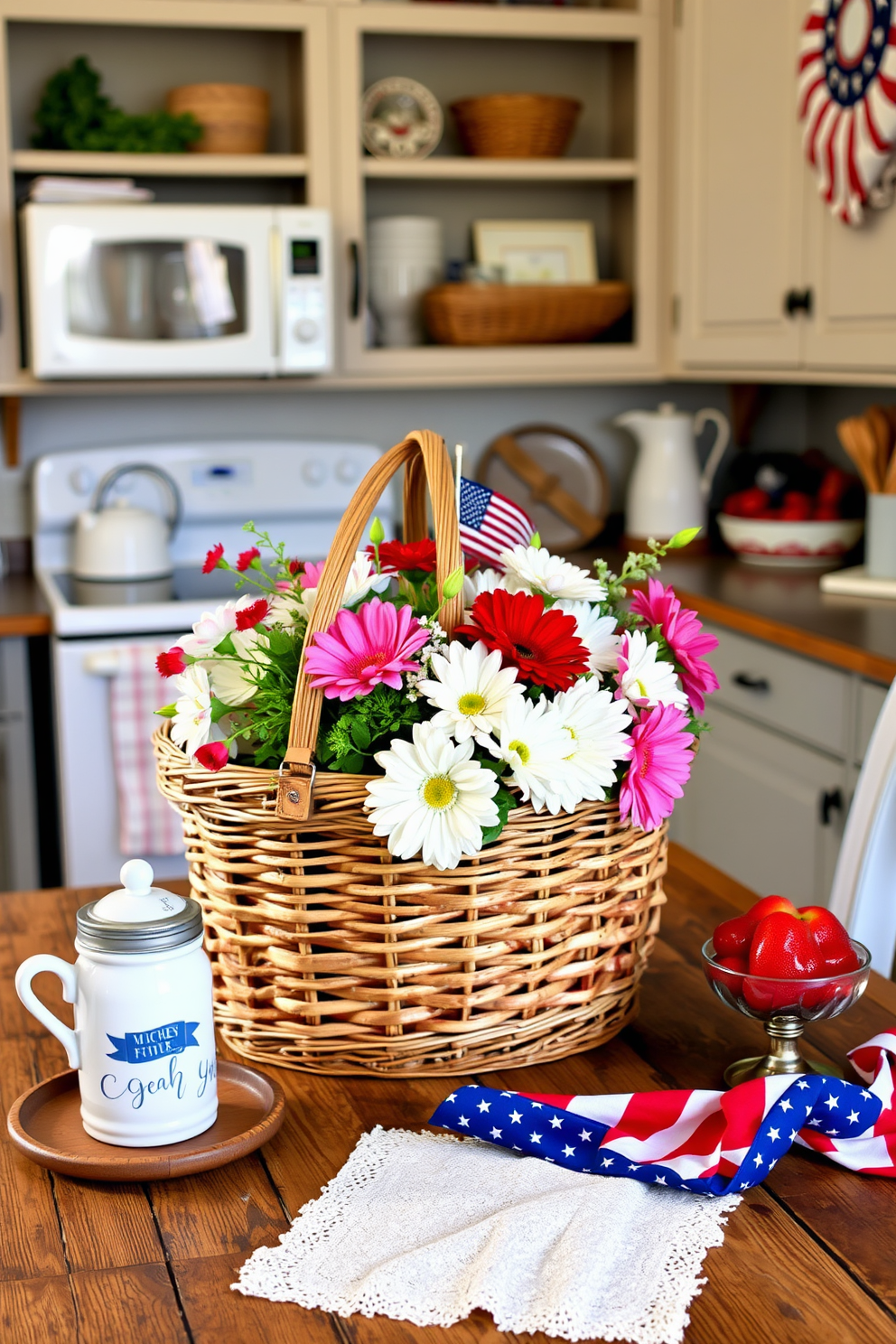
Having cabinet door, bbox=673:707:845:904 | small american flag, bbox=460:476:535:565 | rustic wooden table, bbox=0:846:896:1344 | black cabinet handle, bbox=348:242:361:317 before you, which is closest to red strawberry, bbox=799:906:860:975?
rustic wooden table, bbox=0:846:896:1344

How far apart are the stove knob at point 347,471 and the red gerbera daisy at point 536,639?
2.37m

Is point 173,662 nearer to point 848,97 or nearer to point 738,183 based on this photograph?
point 848,97

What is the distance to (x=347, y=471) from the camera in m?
3.16

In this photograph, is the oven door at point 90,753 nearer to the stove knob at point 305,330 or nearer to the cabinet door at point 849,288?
the stove knob at point 305,330

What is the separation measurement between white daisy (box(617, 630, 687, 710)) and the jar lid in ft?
0.95

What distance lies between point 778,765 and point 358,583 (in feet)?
5.54

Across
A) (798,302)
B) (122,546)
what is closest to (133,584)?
(122,546)

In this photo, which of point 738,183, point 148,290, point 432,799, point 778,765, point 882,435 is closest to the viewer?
point 432,799

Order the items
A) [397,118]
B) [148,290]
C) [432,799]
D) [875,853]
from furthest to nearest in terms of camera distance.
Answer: [397,118]
[148,290]
[875,853]
[432,799]

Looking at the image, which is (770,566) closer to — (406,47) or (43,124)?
(406,47)

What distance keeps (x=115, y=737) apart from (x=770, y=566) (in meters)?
1.40

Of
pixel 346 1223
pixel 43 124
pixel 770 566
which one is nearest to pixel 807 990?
pixel 346 1223

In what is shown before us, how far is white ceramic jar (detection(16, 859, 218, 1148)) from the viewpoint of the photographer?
77cm

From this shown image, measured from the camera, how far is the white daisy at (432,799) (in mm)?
784
